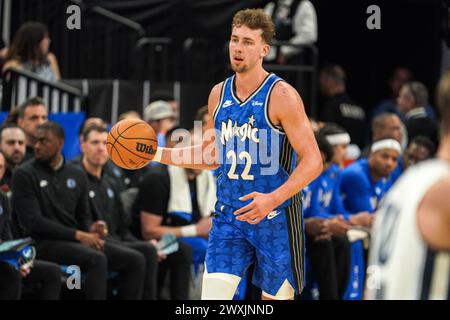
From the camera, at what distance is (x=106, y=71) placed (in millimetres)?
12289

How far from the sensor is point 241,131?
19.5 feet

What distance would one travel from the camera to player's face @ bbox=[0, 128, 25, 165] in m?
8.23

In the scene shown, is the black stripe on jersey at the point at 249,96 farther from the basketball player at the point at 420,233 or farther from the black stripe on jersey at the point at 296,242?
the basketball player at the point at 420,233

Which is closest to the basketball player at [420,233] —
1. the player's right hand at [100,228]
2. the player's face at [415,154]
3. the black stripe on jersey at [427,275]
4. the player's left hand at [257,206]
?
the black stripe on jersey at [427,275]

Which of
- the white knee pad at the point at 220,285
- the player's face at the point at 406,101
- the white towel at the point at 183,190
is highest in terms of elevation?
the player's face at the point at 406,101

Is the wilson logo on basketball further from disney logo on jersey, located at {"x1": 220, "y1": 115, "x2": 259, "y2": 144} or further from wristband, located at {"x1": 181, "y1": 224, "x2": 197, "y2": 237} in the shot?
wristband, located at {"x1": 181, "y1": 224, "x2": 197, "y2": 237}

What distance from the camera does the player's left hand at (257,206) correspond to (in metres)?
5.57

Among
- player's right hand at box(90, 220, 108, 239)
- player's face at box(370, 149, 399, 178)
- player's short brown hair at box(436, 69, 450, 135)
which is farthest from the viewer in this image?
player's face at box(370, 149, 399, 178)

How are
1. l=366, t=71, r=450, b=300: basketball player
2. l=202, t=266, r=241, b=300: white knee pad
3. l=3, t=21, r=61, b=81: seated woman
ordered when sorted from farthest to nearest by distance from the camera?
1. l=3, t=21, r=61, b=81: seated woman
2. l=202, t=266, r=241, b=300: white knee pad
3. l=366, t=71, r=450, b=300: basketball player

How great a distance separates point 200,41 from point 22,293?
16.3 ft

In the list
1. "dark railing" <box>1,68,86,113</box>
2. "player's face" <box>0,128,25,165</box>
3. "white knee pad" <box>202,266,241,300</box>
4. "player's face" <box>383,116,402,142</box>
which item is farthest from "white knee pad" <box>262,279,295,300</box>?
"dark railing" <box>1,68,86,113</box>

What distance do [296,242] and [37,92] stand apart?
15.7 feet

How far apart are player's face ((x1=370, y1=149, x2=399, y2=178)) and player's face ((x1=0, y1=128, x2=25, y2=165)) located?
3476 millimetres
